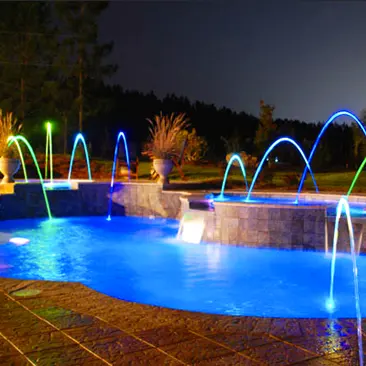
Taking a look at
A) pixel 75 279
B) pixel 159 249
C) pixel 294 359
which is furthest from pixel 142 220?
pixel 294 359

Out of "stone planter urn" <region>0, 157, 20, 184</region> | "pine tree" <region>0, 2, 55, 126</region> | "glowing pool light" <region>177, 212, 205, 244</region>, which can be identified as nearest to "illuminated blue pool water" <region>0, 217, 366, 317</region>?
"glowing pool light" <region>177, 212, 205, 244</region>

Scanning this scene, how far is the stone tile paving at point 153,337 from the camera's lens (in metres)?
2.75

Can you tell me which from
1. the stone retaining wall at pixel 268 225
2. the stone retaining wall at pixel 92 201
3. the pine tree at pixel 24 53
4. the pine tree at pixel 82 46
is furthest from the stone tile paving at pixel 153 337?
the pine tree at pixel 24 53

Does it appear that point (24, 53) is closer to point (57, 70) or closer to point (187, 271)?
point (57, 70)

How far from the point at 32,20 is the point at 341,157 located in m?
18.3

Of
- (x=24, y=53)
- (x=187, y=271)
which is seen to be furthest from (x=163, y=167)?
(x=24, y=53)

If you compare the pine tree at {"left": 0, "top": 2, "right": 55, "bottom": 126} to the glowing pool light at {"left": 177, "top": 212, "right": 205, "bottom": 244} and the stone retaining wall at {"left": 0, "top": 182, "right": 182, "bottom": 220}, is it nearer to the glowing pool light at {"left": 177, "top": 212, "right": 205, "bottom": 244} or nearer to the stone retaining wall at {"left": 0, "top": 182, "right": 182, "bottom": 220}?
the stone retaining wall at {"left": 0, "top": 182, "right": 182, "bottom": 220}

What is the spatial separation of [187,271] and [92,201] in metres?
6.89

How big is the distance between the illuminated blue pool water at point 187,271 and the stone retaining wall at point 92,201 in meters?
2.64

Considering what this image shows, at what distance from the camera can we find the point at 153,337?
3.07 metres

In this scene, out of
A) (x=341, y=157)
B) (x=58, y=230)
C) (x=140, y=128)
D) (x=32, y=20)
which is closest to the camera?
(x=58, y=230)

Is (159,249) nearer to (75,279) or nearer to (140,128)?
(75,279)

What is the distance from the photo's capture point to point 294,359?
274cm

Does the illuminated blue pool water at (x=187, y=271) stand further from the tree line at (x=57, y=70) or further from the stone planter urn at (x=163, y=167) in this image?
the tree line at (x=57, y=70)
